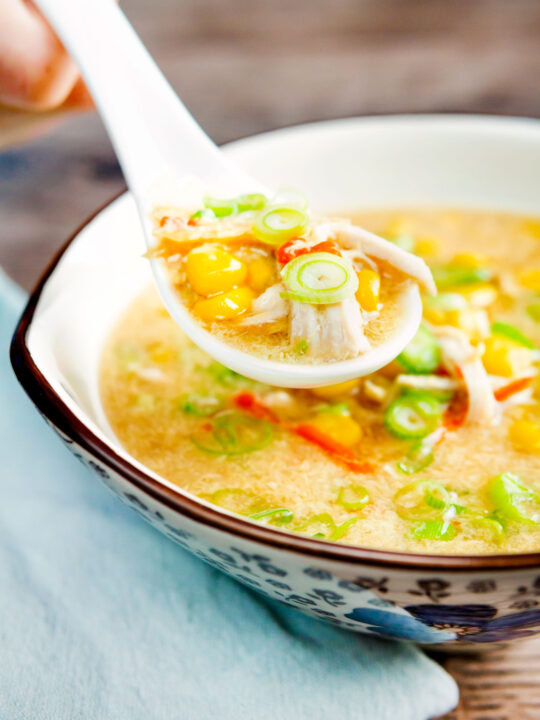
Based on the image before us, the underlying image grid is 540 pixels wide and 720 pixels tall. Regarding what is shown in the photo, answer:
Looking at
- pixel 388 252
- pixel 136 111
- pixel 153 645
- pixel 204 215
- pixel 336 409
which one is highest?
pixel 136 111

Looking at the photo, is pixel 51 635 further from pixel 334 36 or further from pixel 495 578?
pixel 334 36

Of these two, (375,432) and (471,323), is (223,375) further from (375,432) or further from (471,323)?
(471,323)

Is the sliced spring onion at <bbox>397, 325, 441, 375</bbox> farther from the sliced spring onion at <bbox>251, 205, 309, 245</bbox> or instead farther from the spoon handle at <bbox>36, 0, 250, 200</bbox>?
the spoon handle at <bbox>36, 0, 250, 200</bbox>

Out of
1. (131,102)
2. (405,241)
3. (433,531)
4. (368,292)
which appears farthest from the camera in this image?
(405,241)

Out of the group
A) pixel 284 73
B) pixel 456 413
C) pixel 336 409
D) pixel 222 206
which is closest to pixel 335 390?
pixel 336 409

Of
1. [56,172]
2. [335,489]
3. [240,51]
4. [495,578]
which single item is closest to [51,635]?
[335,489]

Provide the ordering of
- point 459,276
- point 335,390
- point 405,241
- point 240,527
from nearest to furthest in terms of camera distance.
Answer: point 240,527 < point 335,390 < point 459,276 < point 405,241

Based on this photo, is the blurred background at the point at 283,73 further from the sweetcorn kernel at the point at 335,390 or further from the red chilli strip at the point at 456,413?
the red chilli strip at the point at 456,413

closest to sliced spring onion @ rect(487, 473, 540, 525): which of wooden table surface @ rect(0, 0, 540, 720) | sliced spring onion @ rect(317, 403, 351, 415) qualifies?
sliced spring onion @ rect(317, 403, 351, 415)
